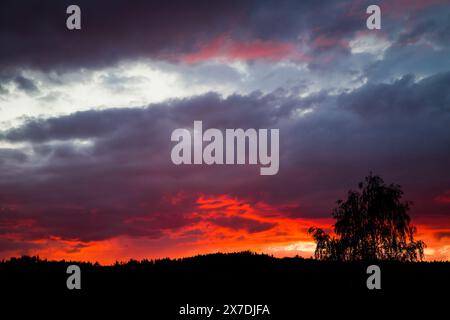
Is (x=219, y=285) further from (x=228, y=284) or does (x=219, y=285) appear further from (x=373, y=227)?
(x=373, y=227)

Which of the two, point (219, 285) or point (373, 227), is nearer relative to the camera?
point (219, 285)

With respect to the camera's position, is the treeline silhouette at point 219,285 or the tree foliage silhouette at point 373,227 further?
the tree foliage silhouette at point 373,227

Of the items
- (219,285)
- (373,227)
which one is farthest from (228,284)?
(373,227)

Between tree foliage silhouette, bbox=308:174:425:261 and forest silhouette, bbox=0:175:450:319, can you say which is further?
tree foliage silhouette, bbox=308:174:425:261

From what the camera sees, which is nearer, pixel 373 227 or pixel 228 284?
pixel 228 284

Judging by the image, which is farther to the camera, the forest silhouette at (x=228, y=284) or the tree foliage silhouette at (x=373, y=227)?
the tree foliage silhouette at (x=373, y=227)
